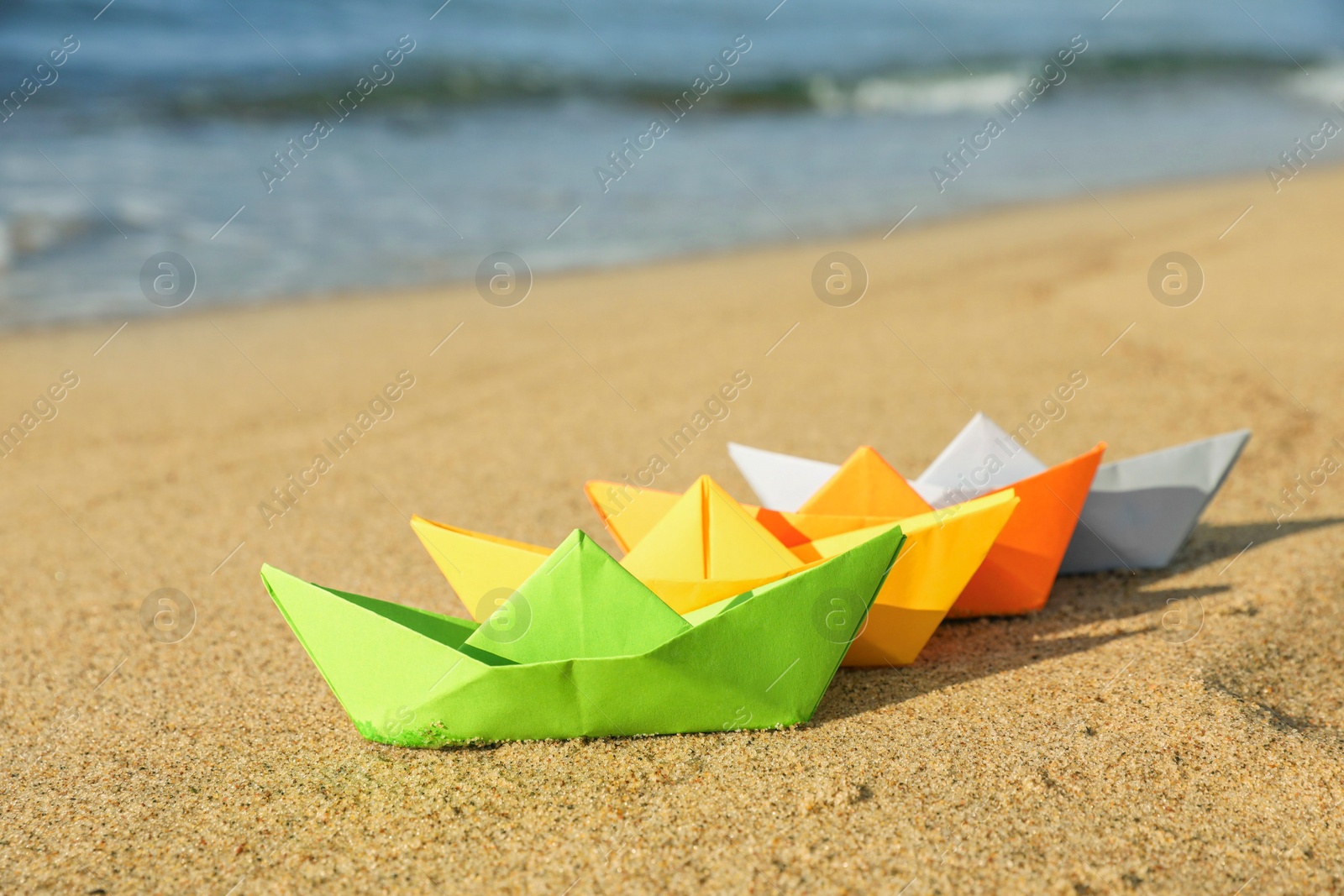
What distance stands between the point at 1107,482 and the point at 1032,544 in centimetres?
34

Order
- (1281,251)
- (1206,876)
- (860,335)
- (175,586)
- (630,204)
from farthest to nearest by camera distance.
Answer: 1. (630,204)
2. (1281,251)
3. (860,335)
4. (175,586)
5. (1206,876)

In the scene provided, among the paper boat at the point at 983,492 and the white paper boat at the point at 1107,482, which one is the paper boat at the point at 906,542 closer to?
the paper boat at the point at 983,492

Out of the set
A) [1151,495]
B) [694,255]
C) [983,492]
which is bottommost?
[1151,495]

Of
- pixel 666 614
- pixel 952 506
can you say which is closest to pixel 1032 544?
pixel 952 506

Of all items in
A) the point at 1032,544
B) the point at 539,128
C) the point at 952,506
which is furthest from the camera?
the point at 539,128

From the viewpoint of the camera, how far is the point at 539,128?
12.4m

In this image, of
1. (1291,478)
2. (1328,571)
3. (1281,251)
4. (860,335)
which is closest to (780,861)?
(1328,571)

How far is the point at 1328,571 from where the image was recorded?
2395mm

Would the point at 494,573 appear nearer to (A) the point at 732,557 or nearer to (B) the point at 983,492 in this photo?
(A) the point at 732,557

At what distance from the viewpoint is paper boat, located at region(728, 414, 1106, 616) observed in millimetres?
2043

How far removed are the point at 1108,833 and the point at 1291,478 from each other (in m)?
1.99

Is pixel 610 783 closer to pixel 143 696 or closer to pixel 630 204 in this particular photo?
pixel 143 696

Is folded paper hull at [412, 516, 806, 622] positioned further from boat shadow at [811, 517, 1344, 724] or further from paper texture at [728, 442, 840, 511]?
paper texture at [728, 442, 840, 511]

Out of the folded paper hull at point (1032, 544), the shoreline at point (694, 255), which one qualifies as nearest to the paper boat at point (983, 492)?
the folded paper hull at point (1032, 544)
